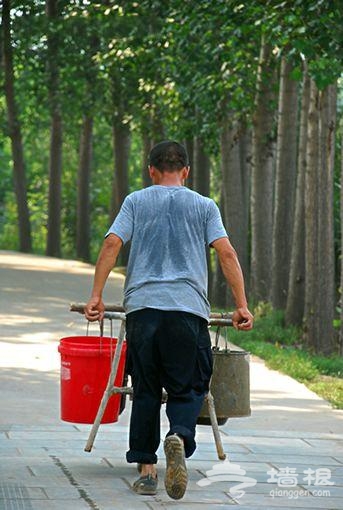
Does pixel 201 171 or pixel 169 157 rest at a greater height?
pixel 201 171

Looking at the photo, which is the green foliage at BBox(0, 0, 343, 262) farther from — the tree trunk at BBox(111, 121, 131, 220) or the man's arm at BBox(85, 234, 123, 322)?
the man's arm at BBox(85, 234, 123, 322)

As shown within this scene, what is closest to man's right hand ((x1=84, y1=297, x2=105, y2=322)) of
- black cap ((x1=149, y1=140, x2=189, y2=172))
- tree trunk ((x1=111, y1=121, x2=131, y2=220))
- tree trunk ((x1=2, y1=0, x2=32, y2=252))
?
black cap ((x1=149, y1=140, x2=189, y2=172))

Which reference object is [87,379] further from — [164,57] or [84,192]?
[84,192]

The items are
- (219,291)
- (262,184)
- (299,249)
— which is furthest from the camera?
(219,291)

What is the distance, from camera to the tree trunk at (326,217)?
17.9 m

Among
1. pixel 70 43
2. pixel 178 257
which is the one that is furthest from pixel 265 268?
pixel 178 257

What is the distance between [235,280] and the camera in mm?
7688

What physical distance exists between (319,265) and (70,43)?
19173mm

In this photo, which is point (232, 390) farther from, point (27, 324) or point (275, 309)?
point (275, 309)

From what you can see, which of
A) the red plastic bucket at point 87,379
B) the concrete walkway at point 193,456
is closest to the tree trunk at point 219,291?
the concrete walkway at point 193,456

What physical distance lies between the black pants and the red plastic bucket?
58 cm

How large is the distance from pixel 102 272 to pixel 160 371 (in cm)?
60

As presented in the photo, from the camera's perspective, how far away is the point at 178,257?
762 cm

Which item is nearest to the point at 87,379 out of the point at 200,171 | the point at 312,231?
the point at 312,231
